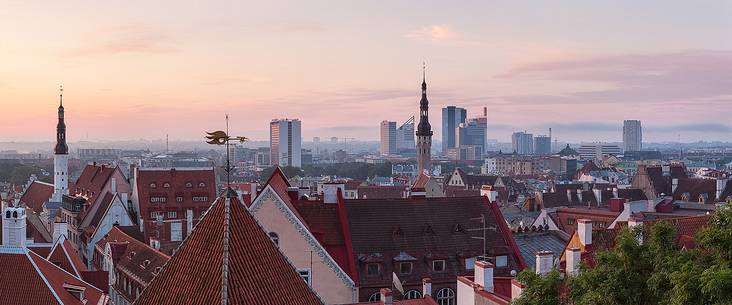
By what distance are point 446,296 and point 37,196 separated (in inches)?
3152

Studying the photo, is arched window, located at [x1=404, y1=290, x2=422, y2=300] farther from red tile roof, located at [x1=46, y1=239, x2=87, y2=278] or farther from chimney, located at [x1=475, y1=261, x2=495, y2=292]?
red tile roof, located at [x1=46, y1=239, x2=87, y2=278]

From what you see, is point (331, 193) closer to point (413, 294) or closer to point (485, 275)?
point (413, 294)

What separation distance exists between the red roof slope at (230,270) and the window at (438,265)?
78.6ft

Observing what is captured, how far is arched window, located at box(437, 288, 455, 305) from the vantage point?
43.2 metres

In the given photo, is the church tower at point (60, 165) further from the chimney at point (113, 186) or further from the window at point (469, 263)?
the window at point (469, 263)

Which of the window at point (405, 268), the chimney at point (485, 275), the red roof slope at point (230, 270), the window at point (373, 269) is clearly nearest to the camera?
the red roof slope at point (230, 270)

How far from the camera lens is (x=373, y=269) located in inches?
1681

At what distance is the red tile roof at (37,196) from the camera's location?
103 meters

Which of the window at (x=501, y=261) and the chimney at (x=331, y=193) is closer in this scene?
the window at (x=501, y=261)

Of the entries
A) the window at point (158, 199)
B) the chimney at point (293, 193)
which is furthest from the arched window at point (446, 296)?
the window at point (158, 199)

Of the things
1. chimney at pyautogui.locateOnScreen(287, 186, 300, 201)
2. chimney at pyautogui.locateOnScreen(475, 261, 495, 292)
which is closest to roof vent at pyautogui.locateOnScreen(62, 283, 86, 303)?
chimney at pyautogui.locateOnScreen(287, 186, 300, 201)

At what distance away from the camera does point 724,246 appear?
18234 mm

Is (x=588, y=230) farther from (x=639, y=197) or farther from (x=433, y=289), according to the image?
(x=639, y=197)

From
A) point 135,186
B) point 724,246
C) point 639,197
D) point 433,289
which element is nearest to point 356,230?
point 433,289
